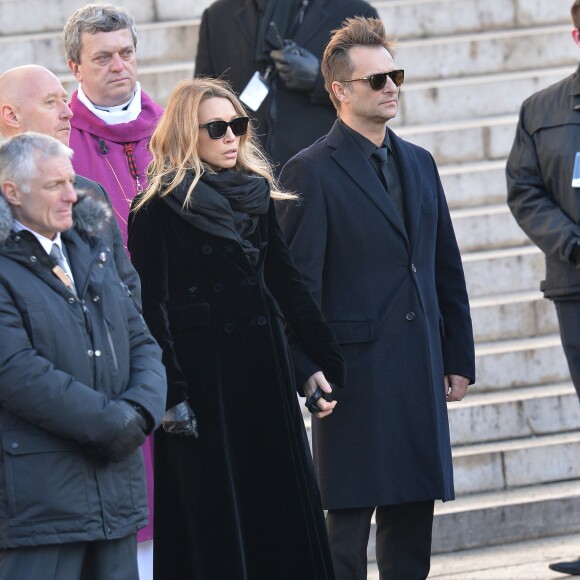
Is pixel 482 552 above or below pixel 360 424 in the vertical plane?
below

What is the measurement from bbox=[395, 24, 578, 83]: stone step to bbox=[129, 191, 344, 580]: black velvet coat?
15.7 feet

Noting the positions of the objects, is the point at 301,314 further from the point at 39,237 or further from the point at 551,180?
the point at 551,180

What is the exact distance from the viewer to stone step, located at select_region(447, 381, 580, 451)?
716cm

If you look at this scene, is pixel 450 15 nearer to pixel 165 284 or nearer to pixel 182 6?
pixel 182 6

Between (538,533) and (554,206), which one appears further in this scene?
(538,533)

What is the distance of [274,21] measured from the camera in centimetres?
702

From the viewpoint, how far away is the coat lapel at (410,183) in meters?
5.39

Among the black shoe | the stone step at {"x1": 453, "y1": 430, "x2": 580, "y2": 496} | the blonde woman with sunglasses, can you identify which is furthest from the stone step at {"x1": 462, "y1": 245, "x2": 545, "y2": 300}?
the blonde woman with sunglasses

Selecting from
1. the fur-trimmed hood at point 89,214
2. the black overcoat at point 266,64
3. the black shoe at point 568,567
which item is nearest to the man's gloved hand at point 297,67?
the black overcoat at point 266,64

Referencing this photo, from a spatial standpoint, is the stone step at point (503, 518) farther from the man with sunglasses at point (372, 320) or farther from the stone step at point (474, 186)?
the stone step at point (474, 186)

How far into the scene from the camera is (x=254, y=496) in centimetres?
484

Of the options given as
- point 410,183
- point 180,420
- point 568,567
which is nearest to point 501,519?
point 568,567

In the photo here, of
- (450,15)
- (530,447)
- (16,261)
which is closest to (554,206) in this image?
(530,447)

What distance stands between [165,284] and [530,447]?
112 inches
